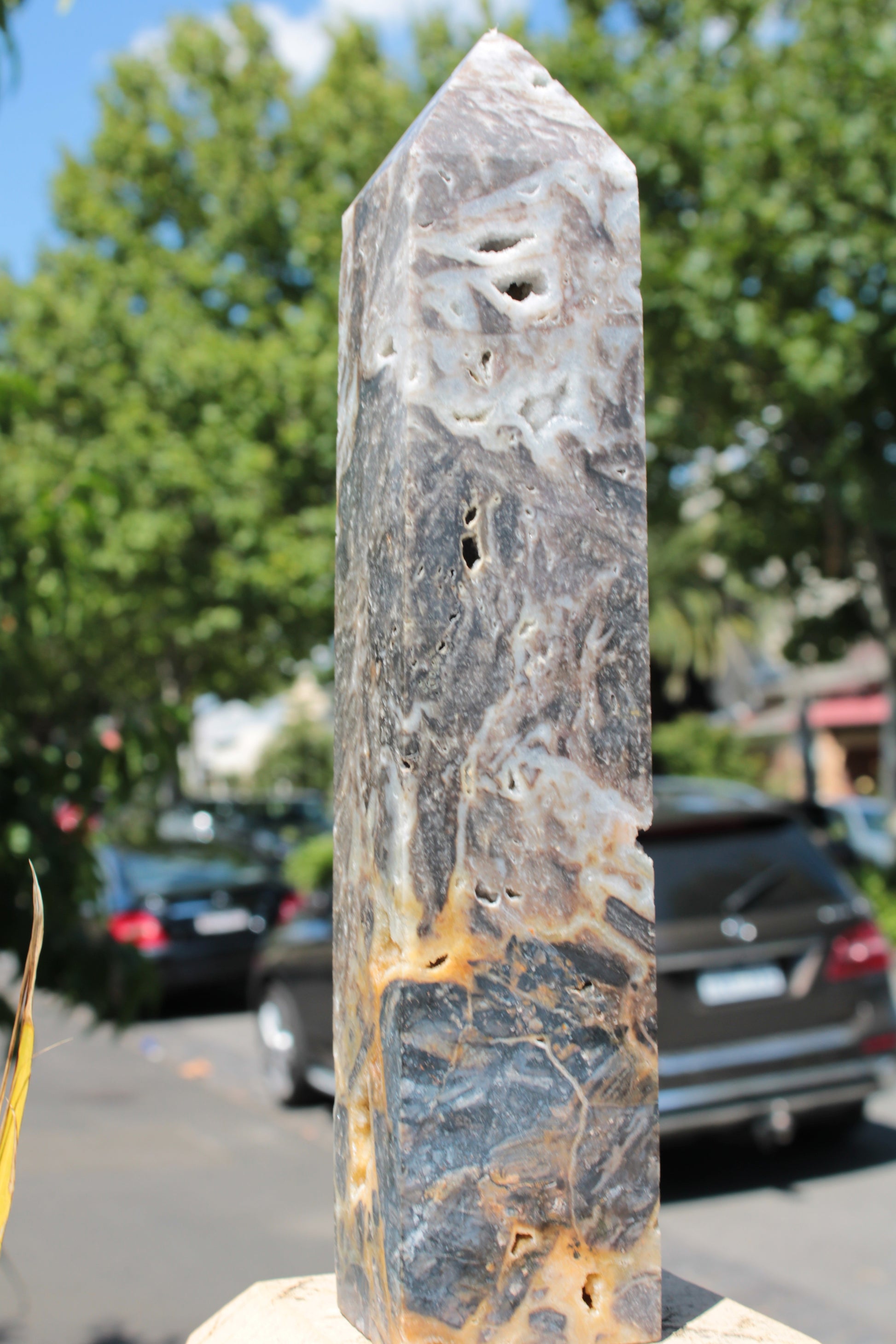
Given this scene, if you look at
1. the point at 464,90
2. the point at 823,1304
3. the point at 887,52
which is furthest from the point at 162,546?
the point at 464,90

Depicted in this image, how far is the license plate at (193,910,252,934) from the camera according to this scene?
11781 millimetres

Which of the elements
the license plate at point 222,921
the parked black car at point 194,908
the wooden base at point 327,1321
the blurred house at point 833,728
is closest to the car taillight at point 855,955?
the wooden base at point 327,1321

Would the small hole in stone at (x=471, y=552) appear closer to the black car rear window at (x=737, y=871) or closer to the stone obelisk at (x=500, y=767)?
the stone obelisk at (x=500, y=767)

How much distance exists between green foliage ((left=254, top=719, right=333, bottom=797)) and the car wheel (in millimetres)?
39870

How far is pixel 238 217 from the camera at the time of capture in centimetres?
1972

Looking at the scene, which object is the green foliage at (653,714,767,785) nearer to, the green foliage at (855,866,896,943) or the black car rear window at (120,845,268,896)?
the green foliage at (855,866,896,943)

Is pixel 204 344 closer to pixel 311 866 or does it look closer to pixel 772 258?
pixel 311 866

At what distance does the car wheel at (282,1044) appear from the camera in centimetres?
832

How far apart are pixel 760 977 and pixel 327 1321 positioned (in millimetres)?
4879

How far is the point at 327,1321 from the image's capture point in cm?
166

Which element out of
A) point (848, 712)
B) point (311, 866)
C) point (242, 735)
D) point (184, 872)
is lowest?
point (242, 735)

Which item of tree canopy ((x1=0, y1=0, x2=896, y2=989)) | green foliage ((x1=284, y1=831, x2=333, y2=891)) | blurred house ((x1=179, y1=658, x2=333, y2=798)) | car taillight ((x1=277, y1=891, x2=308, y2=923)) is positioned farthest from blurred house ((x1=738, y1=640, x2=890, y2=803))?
car taillight ((x1=277, y1=891, x2=308, y2=923))

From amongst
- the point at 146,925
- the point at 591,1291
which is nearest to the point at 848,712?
the point at 146,925

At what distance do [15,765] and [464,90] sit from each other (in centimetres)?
203
